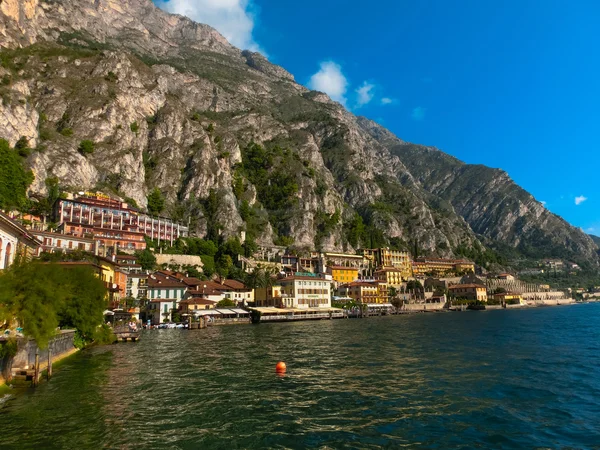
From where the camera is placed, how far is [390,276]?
15312 centimetres

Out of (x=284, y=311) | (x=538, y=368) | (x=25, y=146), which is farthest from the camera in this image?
(x=25, y=146)

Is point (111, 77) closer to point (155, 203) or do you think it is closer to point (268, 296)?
point (155, 203)

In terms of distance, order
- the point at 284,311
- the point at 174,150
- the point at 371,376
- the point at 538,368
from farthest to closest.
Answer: the point at 174,150, the point at 284,311, the point at 538,368, the point at 371,376

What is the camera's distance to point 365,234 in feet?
626

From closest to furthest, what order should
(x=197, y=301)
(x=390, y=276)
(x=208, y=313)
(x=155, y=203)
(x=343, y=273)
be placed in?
(x=208, y=313)
(x=197, y=301)
(x=155, y=203)
(x=343, y=273)
(x=390, y=276)

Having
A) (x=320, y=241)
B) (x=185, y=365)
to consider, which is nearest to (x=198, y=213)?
(x=320, y=241)

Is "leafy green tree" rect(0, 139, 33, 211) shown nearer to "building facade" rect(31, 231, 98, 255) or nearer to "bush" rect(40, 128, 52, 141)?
"building facade" rect(31, 231, 98, 255)

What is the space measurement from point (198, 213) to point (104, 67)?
76.2 m

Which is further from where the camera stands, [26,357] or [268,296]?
[268,296]

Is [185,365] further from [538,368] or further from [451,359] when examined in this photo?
[538,368]

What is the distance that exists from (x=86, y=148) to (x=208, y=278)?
2472 inches

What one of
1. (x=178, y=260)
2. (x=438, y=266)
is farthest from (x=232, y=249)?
(x=438, y=266)

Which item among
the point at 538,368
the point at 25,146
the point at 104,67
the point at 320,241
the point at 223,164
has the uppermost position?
the point at 104,67

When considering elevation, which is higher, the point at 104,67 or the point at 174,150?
the point at 104,67
